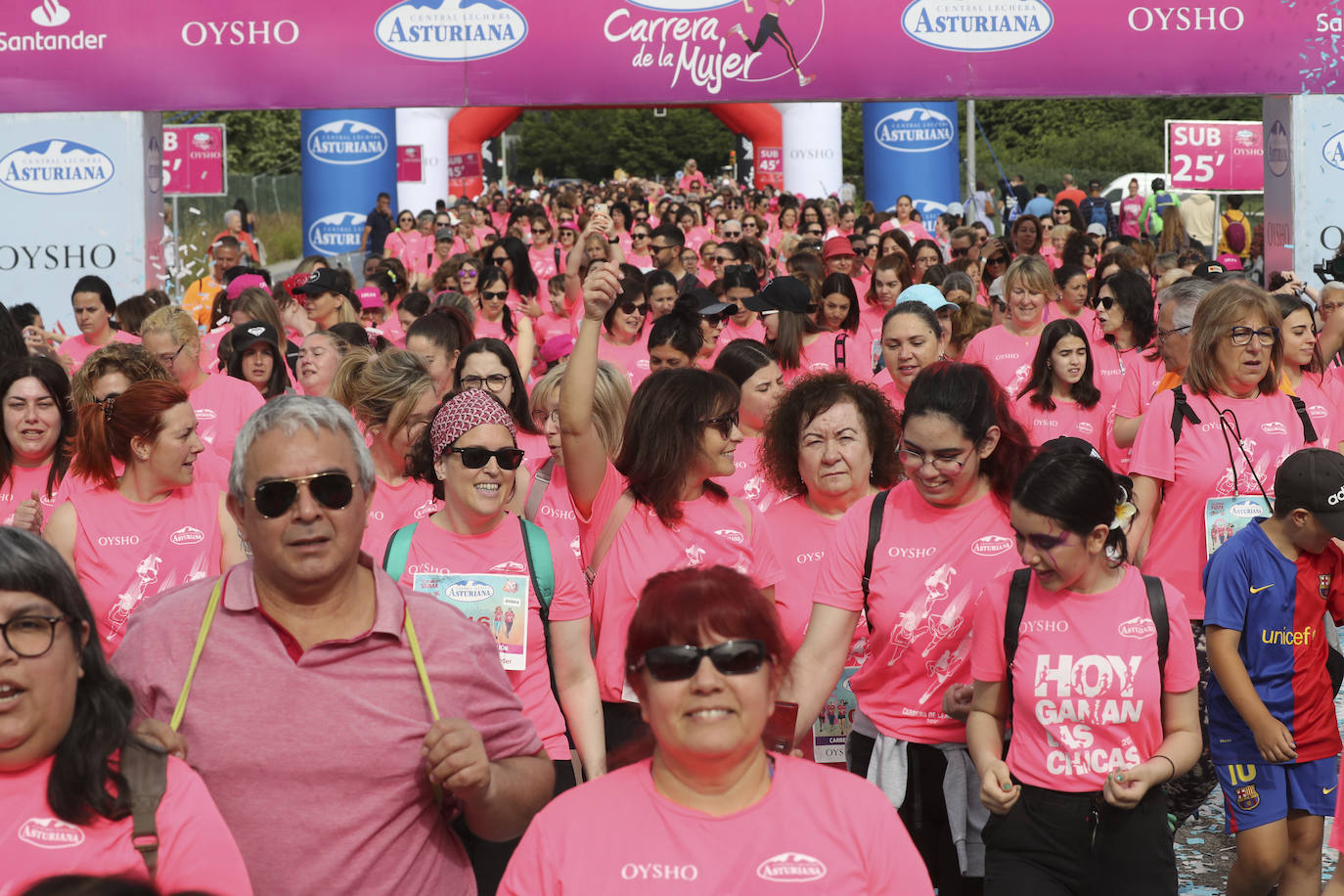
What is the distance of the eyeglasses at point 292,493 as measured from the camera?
9.89 ft

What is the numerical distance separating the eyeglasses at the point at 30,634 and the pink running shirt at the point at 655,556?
225 centimetres

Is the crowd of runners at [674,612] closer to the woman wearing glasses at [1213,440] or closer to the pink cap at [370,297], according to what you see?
the woman wearing glasses at [1213,440]

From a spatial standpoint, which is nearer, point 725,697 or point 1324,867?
point 725,697

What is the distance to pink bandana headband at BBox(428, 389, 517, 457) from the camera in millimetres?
4730

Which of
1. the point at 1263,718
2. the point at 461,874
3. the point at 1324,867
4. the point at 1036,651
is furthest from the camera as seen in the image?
the point at 1324,867

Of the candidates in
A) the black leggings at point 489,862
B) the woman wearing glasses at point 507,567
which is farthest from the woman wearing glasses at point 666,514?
the black leggings at point 489,862

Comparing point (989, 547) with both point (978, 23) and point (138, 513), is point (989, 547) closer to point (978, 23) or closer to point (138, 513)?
point (138, 513)

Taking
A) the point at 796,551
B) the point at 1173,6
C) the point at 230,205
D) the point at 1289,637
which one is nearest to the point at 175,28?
the point at 1173,6

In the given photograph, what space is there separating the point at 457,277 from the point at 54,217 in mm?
3365

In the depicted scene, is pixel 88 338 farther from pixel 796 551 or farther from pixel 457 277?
pixel 796 551

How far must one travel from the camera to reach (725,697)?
286 cm

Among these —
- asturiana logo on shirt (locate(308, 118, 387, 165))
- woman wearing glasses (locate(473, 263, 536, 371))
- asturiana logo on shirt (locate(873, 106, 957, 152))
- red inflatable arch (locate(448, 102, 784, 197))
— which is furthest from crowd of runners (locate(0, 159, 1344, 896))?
red inflatable arch (locate(448, 102, 784, 197))

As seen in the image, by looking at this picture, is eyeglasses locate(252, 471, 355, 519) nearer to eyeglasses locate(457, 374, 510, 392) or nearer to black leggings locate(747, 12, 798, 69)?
eyeglasses locate(457, 374, 510, 392)

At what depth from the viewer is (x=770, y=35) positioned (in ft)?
42.3
